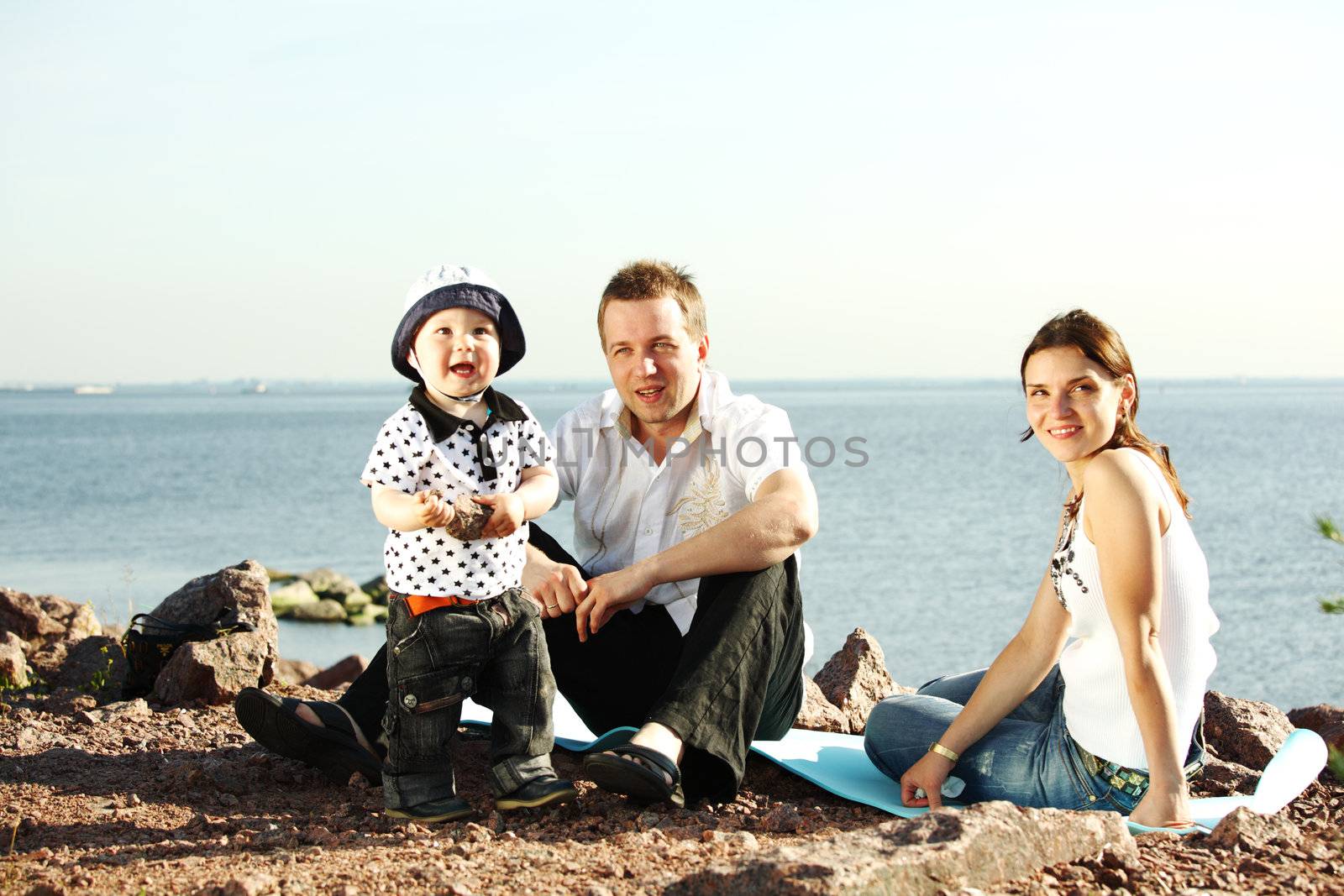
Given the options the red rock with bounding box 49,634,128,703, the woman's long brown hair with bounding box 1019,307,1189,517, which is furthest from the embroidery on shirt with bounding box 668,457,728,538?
the red rock with bounding box 49,634,128,703

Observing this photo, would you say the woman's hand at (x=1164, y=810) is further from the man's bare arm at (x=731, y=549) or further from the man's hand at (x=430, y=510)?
the man's hand at (x=430, y=510)

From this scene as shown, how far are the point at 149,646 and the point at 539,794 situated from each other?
2.55 metres

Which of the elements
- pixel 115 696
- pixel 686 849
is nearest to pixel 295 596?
pixel 115 696

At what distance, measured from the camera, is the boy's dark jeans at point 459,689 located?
141 inches

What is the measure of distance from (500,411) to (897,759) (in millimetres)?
1731

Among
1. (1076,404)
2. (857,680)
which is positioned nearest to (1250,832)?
(1076,404)

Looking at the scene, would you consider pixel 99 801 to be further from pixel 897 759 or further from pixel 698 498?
pixel 897 759

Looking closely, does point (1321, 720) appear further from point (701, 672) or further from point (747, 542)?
point (701, 672)

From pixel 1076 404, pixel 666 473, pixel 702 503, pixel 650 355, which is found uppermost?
pixel 650 355

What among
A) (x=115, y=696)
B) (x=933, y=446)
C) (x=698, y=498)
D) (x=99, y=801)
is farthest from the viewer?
Answer: (x=933, y=446)

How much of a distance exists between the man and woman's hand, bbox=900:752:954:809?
51 cm

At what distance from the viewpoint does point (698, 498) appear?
14.7 ft

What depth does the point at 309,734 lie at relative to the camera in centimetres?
411

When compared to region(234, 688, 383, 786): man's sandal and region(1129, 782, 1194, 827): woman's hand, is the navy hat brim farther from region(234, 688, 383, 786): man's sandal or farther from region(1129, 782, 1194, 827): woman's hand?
region(1129, 782, 1194, 827): woman's hand
